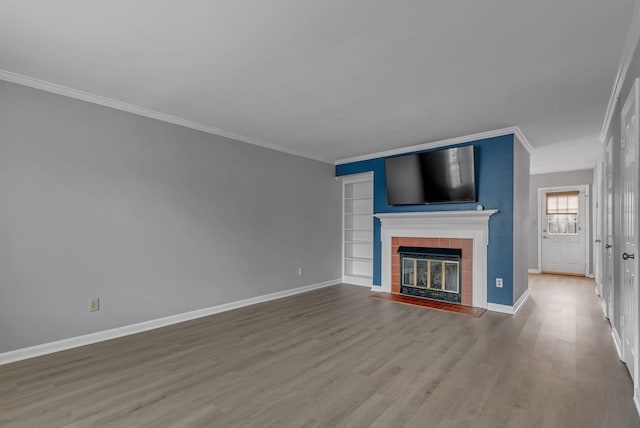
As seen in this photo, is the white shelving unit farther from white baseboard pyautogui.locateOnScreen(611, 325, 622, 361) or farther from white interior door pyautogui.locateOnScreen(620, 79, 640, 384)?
white interior door pyautogui.locateOnScreen(620, 79, 640, 384)

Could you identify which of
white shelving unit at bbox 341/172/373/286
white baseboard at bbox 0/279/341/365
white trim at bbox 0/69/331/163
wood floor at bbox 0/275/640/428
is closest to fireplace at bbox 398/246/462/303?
wood floor at bbox 0/275/640/428

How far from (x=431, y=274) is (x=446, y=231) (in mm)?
697

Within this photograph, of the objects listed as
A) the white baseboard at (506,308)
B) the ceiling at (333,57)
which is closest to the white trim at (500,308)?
the white baseboard at (506,308)

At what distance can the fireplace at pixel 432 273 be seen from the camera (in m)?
4.73

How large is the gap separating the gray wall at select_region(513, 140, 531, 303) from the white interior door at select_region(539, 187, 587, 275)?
10.6 ft

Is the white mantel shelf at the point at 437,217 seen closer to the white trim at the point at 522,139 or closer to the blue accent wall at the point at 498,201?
the blue accent wall at the point at 498,201

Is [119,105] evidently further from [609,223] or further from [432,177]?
[609,223]

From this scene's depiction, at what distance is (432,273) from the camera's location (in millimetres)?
4953

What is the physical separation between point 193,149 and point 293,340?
262cm

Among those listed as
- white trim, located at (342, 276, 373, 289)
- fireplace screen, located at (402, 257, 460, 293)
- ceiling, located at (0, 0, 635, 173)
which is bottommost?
white trim, located at (342, 276, 373, 289)

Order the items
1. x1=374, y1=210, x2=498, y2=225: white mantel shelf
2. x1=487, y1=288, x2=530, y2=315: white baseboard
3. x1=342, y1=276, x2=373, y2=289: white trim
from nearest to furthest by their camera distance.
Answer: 1. x1=487, y1=288, x2=530, y2=315: white baseboard
2. x1=374, y1=210, x2=498, y2=225: white mantel shelf
3. x1=342, y1=276, x2=373, y2=289: white trim

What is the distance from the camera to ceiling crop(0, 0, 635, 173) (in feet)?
6.45

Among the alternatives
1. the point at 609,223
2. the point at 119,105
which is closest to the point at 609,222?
the point at 609,223

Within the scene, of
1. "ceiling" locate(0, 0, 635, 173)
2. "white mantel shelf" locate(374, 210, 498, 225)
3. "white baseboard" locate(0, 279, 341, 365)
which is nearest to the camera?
"ceiling" locate(0, 0, 635, 173)
